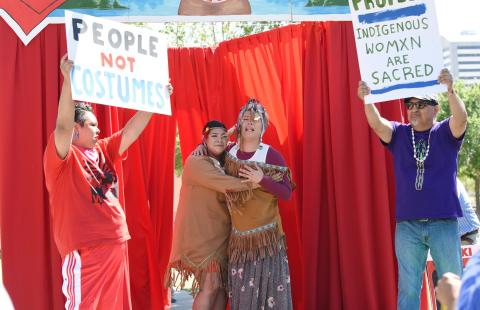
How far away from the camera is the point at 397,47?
4.33 meters

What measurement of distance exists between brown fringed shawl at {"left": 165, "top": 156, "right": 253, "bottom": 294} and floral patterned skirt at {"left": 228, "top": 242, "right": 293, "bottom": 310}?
202mm

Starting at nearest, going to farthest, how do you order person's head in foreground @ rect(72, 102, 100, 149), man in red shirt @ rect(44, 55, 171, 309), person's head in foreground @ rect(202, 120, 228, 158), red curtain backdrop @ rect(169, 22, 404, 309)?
man in red shirt @ rect(44, 55, 171, 309), person's head in foreground @ rect(72, 102, 100, 149), person's head in foreground @ rect(202, 120, 228, 158), red curtain backdrop @ rect(169, 22, 404, 309)

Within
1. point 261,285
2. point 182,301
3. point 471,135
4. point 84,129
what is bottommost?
point 182,301

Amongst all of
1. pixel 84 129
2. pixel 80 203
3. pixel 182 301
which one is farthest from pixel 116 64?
pixel 182 301

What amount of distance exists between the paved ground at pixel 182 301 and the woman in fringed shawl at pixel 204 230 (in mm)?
2153

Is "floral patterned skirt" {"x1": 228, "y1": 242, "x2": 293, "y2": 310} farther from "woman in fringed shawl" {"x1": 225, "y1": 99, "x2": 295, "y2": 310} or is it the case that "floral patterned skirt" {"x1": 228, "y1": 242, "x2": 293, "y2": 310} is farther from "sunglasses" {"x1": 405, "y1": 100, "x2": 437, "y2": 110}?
"sunglasses" {"x1": 405, "y1": 100, "x2": 437, "y2": 110}

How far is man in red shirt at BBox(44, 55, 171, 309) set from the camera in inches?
152

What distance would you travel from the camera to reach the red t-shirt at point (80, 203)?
3.88 m

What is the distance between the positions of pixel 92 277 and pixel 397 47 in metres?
2.48

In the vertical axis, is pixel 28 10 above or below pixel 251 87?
above

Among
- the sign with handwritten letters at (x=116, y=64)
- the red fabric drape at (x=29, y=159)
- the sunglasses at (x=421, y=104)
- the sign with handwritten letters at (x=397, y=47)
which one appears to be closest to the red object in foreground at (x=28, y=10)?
the red fabric drape at (x=29, y=159)

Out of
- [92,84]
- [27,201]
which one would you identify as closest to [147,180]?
[27,201]

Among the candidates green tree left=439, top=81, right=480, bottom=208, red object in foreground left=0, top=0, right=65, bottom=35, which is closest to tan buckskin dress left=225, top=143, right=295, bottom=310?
red object in foreground left=0, top=0, right=65, bottom=35

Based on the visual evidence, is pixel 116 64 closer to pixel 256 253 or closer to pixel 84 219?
pixel 84 219
